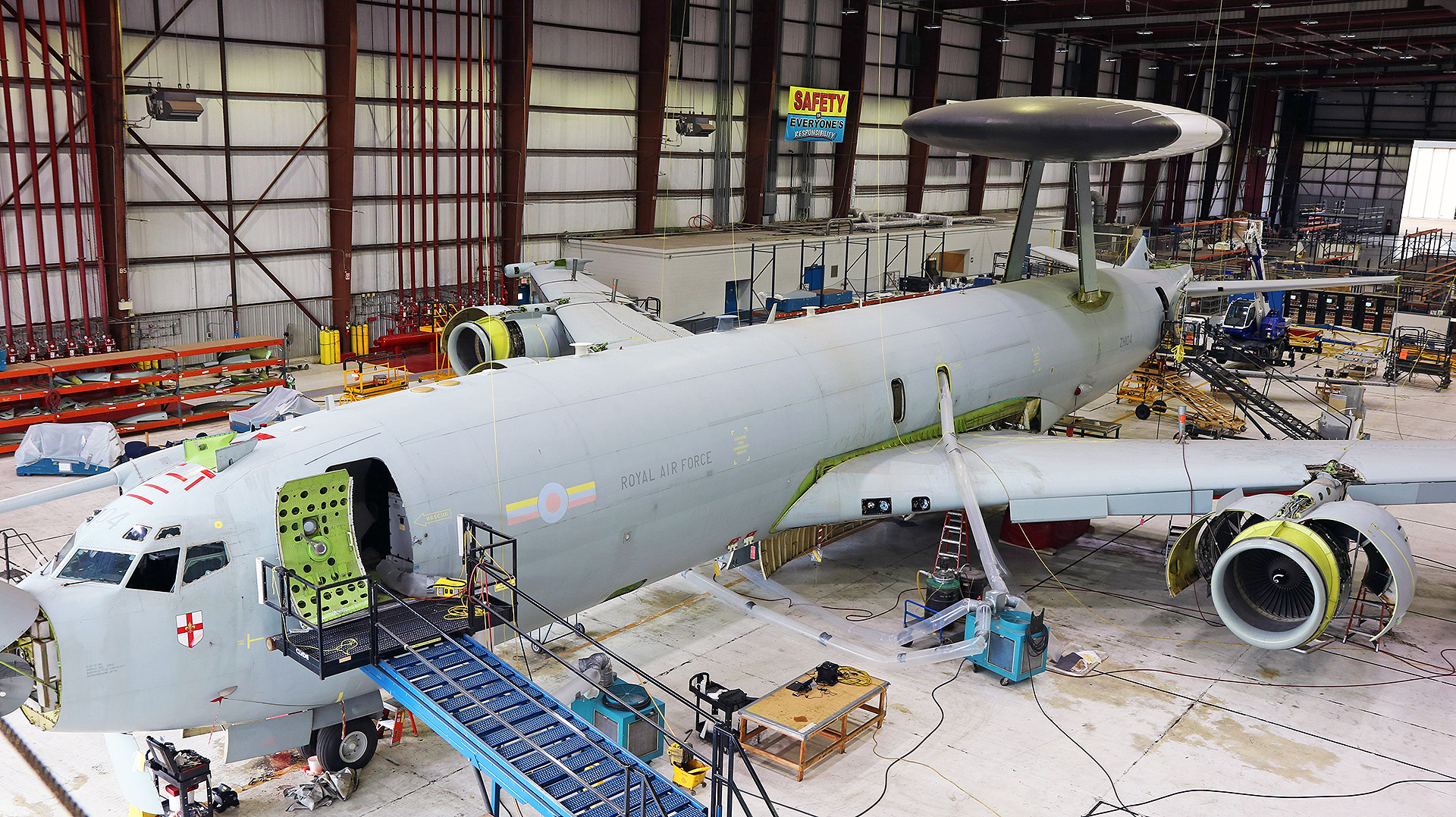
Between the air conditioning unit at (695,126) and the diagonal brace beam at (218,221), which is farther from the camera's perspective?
the air conditioning unit at (695,126)

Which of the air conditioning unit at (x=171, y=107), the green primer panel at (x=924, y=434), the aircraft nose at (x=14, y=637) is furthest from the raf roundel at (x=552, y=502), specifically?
the air conditioning unit at (x=171, y=107)

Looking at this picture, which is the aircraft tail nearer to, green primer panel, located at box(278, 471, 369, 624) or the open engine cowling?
the open engine cowling

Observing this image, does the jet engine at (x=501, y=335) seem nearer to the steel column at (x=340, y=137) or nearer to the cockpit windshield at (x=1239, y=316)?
the steel column at (x=340, y=137)

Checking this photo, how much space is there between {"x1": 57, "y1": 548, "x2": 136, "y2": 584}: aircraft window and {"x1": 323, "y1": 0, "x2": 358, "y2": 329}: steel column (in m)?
26.1

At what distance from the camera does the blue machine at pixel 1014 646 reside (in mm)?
15906

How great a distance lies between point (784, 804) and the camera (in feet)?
A: 42.4

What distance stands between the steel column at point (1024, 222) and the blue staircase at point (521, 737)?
629 inches

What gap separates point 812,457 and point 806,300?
26.2 metres

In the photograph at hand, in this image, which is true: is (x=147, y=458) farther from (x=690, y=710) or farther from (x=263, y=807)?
(x=690, y=710)

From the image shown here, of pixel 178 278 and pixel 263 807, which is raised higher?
pixel 178 278

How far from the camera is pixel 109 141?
2928 cm

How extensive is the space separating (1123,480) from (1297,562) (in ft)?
10.1

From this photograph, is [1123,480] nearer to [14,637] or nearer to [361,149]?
[14,637]

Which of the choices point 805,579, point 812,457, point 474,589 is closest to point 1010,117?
point 812,457
